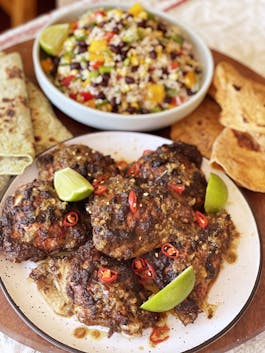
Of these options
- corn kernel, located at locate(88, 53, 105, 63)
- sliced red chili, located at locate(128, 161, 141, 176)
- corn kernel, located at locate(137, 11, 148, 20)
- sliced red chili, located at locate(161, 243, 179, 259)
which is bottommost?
sliced red chili, located at locate(161, 243, 179, 259)

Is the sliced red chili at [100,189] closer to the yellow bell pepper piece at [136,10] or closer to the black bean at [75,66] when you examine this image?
the black bean at [75,66]

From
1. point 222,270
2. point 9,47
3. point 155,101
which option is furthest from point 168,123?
point 9,47

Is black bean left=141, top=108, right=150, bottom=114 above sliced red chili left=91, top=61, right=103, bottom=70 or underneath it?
underneath

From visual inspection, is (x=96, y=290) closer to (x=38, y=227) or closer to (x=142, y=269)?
(x=142, y=269)

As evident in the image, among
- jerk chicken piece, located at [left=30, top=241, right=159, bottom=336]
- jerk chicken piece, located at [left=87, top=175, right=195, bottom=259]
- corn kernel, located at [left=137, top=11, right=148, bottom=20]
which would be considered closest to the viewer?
jerk chicken piece, located at [left=30, top=241, right=159, bottom=336]

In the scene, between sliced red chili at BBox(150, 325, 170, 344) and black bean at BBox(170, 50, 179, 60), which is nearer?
sliced red chili at BBox(150, 325, 170, 344)

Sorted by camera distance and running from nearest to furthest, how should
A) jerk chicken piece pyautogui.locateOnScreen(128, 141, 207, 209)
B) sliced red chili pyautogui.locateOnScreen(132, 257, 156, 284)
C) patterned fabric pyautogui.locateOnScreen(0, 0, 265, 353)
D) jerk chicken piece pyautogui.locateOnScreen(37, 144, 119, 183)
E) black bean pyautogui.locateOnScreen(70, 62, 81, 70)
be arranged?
sliced red chili pyautogui.locateOnScreen(132, 257, 156, 284) → jerk chicken piece pyautogui.locateOnScreen(128, 141, 207, 209) → jerk chicken piece pyautogui.locateOnScreen(37, 144, 119, 183) → black bean pyautogui.locateOnScreen(70, 62, 81, 70) → patterned fabric pyautogui.locateOnScreen(0, 0, 265, 353)

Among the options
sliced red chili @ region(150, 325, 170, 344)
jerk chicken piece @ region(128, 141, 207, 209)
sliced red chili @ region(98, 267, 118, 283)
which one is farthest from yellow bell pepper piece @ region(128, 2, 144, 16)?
sliced red chili @ region(150, 325, 170, 344)

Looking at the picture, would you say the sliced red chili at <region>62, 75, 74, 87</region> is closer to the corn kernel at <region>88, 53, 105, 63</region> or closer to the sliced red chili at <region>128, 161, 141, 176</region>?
the corn kernel at <region>88, 53, 105, 63</region>
